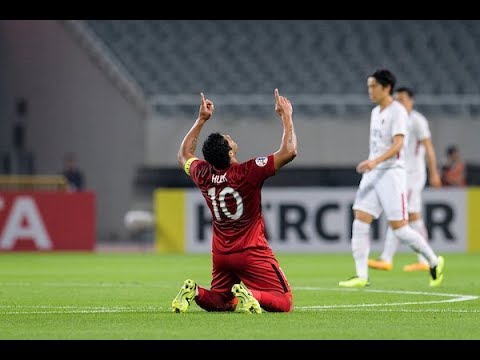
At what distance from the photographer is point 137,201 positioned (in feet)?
88.8

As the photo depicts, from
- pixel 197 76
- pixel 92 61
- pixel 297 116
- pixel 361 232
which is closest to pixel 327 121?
pixel 297 116

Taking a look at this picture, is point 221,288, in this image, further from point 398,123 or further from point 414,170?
point 414,170

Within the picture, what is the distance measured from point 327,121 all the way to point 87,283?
1482 centimetres

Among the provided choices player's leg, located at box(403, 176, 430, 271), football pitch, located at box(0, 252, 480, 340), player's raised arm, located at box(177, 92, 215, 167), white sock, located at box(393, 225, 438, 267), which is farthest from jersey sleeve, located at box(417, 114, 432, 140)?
player's raised arm, located at box(177, 92, 215, 167)

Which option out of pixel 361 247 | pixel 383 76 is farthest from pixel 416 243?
pixel 383 76

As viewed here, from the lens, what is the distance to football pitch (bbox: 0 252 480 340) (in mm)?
7727

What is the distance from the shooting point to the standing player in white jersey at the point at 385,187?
12461 millimetres

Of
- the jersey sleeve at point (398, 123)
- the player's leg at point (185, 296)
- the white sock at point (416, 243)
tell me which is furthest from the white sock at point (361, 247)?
the player's leg at point (185, 296)

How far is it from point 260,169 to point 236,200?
0.31m

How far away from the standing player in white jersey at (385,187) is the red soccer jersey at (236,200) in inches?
128

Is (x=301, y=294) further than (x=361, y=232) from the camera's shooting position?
No
